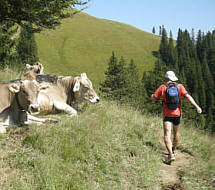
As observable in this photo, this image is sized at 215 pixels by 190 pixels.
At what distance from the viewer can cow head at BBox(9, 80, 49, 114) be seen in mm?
6188

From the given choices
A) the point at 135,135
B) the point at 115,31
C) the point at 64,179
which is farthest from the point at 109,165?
the point at 115,31

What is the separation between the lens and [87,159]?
18.3 ft

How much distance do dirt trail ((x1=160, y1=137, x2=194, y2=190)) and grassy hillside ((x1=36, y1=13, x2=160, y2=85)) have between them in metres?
80.2

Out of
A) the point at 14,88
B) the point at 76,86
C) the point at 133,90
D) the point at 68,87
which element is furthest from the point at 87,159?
the point at 133,90

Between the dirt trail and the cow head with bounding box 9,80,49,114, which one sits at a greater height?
the cow head with bounding box 9,80,49,114

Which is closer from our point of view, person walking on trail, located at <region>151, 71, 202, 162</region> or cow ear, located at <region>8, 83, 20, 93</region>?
cow ear, located at <region>8, 83, 20, 93</region>

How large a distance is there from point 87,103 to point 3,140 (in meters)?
3.98

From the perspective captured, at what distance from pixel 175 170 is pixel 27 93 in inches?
157

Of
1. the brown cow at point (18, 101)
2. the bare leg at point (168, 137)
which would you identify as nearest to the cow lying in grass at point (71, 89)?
the brown cow at point (18, 101)

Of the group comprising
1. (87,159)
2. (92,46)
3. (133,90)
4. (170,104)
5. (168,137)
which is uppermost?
(92,46)

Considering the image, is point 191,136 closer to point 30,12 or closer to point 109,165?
point 109,165

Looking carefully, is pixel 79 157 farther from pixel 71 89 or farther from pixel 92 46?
pixel 92 46

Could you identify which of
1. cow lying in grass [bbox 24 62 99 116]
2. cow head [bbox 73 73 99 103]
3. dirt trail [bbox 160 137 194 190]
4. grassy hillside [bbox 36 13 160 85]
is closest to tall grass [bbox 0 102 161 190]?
dirt trail [bbox 160 137 194 190]

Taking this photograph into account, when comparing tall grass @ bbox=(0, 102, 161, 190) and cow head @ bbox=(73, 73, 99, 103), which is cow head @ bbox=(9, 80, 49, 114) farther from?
cow head @ bbox=(73, 73, 99, 103)
